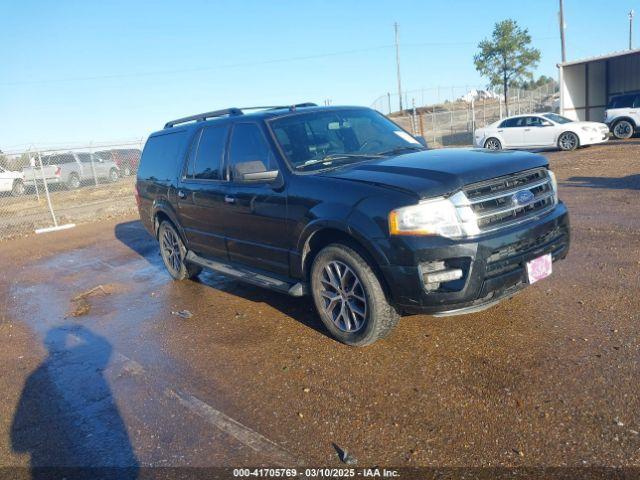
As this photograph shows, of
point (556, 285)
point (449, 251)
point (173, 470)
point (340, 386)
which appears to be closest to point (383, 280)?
point (449, 251)

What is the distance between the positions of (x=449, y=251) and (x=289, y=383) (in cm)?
148

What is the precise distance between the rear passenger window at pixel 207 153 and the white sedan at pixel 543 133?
46.6 feet

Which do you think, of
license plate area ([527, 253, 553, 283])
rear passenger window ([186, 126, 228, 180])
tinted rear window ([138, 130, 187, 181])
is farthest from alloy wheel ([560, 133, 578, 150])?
license plate area ([527, 253, 553, 283])

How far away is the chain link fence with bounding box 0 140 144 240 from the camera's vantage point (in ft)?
46.8

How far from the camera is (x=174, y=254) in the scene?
6.73 m

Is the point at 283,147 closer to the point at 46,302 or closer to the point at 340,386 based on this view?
the point at 340,386

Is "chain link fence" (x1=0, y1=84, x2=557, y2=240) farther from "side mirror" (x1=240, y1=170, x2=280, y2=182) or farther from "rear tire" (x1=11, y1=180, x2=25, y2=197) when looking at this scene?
"side mirror" (x1=240, y1=170, x2=280, y2=182)

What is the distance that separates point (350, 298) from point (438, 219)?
977mm

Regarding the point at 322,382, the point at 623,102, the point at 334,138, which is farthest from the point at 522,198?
the point at 623,102

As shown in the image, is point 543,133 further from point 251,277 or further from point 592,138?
point 251,277

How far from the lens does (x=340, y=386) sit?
3.57 metres

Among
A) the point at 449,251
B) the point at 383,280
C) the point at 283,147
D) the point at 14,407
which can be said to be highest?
the point at 283,147

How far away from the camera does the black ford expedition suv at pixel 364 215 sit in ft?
11.5

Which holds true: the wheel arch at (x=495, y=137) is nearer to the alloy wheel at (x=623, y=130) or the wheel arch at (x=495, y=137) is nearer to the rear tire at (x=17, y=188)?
the alloy wheel at (x=623, y=130)
